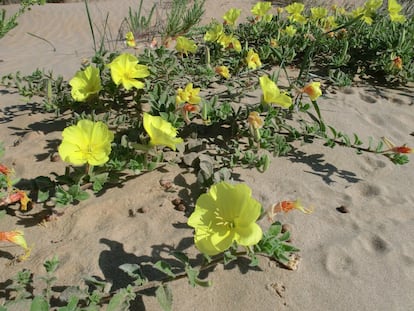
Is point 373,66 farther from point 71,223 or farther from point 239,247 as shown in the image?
point 71,223

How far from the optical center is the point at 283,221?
1.87 m

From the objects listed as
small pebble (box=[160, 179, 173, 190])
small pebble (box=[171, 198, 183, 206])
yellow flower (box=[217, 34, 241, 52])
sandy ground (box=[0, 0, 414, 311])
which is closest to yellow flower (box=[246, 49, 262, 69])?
yellow flower (box=[217, 34, 241, 52])

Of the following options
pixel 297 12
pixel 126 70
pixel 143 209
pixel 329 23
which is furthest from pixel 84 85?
pixel 329 23

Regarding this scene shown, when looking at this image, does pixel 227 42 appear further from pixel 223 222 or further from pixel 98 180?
pixel 223 222

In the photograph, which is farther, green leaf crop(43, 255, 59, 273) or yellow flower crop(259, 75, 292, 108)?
→ yellow flower crop(259, 75, 292, 108)

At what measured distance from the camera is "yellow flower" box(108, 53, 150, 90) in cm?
229

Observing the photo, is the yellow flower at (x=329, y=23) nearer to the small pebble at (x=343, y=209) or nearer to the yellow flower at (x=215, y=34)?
the yellow flower at (x=215, y=34)

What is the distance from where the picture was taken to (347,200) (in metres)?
2.04

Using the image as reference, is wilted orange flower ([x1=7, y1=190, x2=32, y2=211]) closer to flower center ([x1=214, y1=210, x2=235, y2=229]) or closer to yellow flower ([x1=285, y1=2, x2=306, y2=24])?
flower center ([x1=214, y1=210, x2=235, y2=229])

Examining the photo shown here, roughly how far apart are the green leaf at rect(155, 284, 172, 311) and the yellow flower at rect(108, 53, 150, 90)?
4.37 feet

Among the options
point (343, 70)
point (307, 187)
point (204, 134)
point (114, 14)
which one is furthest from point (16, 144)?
point (114, 14)

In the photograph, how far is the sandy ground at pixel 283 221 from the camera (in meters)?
1.53

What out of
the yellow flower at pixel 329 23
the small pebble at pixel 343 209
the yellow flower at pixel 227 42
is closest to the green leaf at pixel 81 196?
the small pebble at pixel 343 209

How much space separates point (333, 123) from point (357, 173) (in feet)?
1.93
